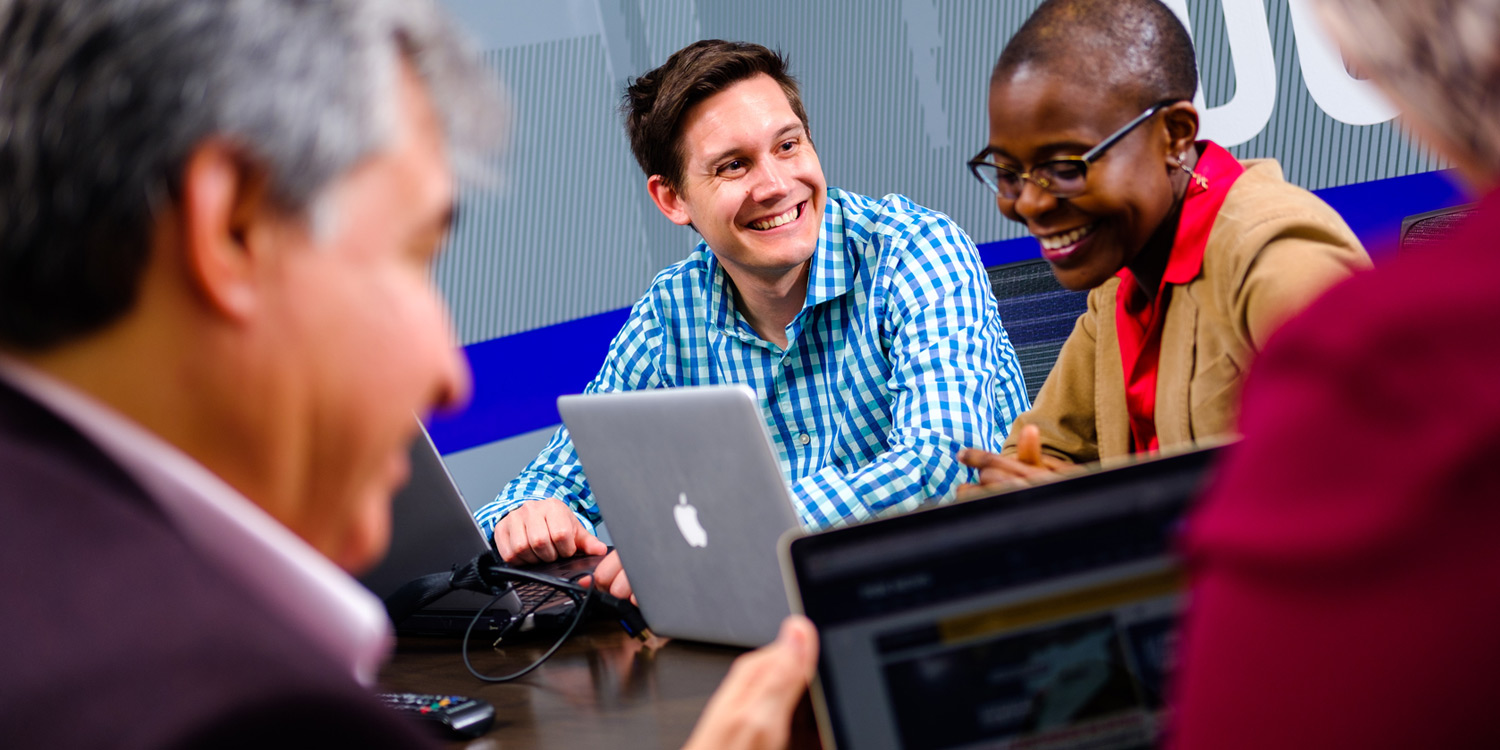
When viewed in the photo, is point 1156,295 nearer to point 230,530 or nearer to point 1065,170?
point 1065,170

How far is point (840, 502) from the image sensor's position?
1742 mm

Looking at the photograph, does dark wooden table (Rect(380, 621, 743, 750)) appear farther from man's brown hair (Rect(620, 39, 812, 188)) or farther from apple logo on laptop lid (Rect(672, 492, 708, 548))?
man's brown hair (Rect(620, 39, 812, 188))

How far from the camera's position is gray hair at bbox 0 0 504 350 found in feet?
1.61

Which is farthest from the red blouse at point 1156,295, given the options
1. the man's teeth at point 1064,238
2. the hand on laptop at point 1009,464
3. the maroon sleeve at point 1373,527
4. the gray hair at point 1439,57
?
the maroon sleeve at point 1373,527

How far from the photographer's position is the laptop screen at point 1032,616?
0.75m

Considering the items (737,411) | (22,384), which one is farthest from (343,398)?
(737,411)

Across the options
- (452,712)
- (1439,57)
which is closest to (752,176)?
(452,712)

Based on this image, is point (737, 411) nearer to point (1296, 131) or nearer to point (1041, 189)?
point (1041, 189)

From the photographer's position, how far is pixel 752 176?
240 centimetres

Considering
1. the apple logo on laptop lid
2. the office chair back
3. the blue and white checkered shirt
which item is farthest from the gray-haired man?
the office chair back

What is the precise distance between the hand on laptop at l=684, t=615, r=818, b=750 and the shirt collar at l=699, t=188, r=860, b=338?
5.05ft

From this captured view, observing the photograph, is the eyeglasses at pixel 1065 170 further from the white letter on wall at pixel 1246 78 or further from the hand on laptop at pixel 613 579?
the white letter on wall at pixel 1246 78

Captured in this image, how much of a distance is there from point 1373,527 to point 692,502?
39.5 inches

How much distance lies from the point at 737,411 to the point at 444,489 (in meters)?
0.59
